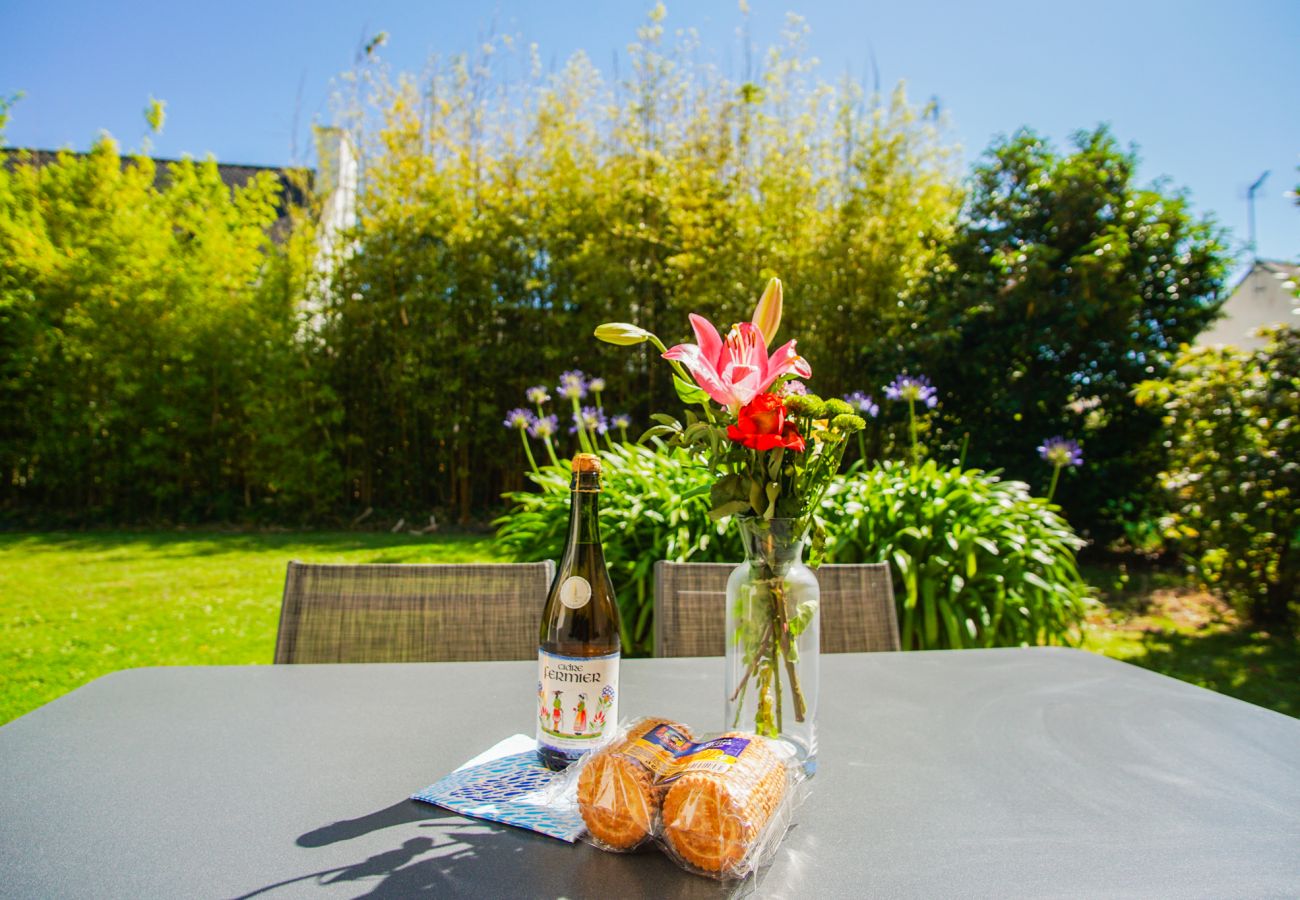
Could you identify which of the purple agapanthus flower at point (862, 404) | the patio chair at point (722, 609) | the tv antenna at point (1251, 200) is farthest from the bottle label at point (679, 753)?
the tv antenna at point (1251, 200)

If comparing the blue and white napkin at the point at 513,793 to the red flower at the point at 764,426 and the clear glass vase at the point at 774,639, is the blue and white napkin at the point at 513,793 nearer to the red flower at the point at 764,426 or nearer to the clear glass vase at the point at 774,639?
the clear glass vase at the point at 774,639

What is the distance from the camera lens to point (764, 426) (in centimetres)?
73

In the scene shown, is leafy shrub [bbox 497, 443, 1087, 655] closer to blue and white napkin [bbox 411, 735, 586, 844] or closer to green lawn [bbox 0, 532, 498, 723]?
green lawn [bbox 0, 532, 498, 723]

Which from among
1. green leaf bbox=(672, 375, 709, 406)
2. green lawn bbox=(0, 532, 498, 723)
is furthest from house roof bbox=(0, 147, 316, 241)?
green leaf bbox=(672, 375, 709, 406)

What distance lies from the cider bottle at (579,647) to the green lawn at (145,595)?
2.32 metres

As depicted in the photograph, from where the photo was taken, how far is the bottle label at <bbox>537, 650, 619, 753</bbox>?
2.55 feet

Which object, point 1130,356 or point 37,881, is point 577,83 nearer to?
point 1130,356

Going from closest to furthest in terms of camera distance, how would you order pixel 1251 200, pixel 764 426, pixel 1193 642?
pixel 764 426 → pixel 1193 642 → pixel 1251 200

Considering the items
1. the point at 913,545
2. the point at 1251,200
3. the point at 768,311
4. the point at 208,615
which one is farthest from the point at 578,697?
the point at 1251,200

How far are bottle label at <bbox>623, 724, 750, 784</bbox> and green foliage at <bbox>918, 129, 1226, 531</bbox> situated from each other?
4563 mm

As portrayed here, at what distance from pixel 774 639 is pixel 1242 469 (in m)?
3.33

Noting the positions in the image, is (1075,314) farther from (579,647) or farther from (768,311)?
(579,647)

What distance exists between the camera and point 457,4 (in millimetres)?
5547

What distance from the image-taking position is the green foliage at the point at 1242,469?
313 centimetres
